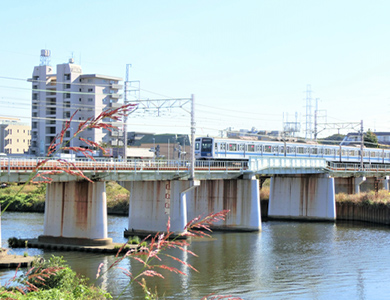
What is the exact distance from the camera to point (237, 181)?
50.2 m

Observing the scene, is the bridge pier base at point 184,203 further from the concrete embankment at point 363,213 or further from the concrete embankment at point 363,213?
the concrete embankment at point 363,213

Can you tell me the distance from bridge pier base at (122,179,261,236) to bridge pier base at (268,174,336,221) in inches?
531

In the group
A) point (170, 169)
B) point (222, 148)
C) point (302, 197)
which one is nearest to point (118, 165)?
point (170, 169)

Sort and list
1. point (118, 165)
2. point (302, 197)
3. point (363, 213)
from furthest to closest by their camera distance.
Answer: point (302, 197) < point (363, 213) < point (118, 165)

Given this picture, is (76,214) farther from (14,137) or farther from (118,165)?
(14,137)

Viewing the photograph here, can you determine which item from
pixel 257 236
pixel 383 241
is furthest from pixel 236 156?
pixel 383 241

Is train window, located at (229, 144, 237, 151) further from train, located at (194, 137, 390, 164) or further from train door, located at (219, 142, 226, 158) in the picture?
train door, located at (219, 142, 226, 158)

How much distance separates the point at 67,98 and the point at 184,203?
1890 inches

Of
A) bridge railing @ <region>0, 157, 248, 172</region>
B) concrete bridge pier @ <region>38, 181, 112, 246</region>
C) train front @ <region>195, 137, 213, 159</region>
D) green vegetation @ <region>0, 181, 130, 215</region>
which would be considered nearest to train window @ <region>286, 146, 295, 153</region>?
bridge railing @ <region>0, 157, 248, 172</region>

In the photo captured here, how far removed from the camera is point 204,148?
170 ft

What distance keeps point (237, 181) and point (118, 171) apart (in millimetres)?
15574

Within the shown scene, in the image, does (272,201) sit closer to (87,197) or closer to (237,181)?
(237,181)

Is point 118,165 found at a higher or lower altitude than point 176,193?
higher

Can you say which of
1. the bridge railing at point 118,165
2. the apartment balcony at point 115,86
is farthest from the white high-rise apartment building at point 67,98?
the bridge railing at point 118,165
